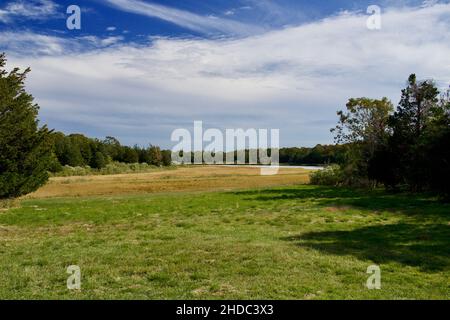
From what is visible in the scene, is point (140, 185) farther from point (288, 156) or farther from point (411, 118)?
point (288, 156)

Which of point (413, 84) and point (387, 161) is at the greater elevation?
point (413, 84)

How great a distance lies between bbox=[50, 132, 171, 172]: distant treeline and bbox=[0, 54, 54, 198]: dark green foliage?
44.9m

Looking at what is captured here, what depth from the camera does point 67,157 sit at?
111 metres

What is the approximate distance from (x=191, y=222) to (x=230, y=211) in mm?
5536

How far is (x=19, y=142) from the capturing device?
1425 inches

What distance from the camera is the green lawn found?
927 centimetres

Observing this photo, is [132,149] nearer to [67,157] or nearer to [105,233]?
[67,157]

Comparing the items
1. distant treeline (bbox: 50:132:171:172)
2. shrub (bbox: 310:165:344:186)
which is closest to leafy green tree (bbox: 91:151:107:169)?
distant treeline (bbox: 50:132:171:172)

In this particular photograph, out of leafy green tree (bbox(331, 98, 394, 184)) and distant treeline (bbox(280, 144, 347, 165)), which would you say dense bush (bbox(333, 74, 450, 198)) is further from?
distant treeline (bbox(280, 144, 347, 165))

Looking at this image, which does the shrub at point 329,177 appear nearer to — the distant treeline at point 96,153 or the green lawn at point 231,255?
the green lawn at point 231,255

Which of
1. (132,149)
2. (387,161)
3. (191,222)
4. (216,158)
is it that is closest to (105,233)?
(191,222)

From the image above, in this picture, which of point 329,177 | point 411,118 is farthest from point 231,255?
point 329,177

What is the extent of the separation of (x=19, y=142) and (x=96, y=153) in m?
86.1

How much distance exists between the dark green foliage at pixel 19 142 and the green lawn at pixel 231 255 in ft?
40.2
